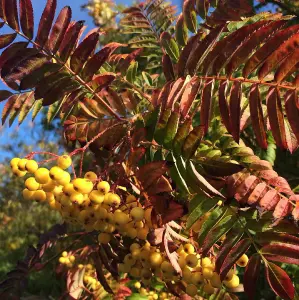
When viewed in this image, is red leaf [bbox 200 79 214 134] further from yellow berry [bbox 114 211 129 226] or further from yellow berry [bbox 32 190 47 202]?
yellow berry [bbox 32 190 47 202]

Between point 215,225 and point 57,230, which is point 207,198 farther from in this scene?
point 57,230

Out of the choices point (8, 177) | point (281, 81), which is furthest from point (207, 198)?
point (8, 177)

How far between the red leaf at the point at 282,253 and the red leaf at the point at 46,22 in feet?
2.42

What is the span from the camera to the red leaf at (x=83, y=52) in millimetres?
1003

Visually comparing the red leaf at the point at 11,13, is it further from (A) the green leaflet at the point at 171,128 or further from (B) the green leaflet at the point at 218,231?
(B) the green leaflet at the point at 218,231

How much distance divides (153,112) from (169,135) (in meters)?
0.07

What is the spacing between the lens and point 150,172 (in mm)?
928

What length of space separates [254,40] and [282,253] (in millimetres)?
490

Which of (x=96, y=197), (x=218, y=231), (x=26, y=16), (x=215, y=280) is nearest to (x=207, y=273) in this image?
(x=215, y=280)

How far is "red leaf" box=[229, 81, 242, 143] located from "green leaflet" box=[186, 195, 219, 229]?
0.18 meters

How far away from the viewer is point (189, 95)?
0.97 meters

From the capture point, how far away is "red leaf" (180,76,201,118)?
3.18 ft

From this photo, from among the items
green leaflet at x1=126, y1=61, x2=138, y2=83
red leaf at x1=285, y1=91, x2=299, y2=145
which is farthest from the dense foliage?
green leaflet at x1=126, y1=61, x2=138, y2=83

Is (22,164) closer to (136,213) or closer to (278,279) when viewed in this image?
(136,213)
